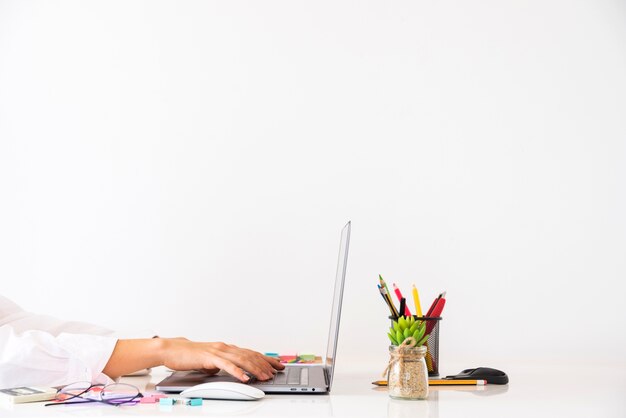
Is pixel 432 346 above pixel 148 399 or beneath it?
above

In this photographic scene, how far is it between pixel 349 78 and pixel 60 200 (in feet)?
2.45

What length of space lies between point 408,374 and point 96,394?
1.45 ft

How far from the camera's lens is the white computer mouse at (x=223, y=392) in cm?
95

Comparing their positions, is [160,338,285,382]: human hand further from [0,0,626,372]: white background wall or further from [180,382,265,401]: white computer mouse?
[0,0,626,372]: white background wall

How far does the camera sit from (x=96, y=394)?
0.97m

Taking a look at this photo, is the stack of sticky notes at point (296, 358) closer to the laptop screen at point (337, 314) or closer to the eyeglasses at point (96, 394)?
the laptop screen at point (337, 314)

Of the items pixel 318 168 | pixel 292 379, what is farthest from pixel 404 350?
pixel 318 168

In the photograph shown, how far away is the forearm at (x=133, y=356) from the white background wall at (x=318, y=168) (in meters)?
0.48

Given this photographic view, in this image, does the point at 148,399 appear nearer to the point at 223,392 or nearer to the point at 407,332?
the point at 223,392

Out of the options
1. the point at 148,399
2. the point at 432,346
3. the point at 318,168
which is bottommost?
the point at 148,399

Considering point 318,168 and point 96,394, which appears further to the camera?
point 318,168

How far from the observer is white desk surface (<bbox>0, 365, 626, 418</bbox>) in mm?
872

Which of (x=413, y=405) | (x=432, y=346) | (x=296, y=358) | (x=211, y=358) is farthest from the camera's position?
(x=296, y=358)

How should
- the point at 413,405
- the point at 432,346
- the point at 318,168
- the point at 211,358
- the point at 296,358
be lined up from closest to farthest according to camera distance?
the point at 413,405 → the point at 211,358 → the point at 432,346 → the point at 296,358 → the point at 318,168
